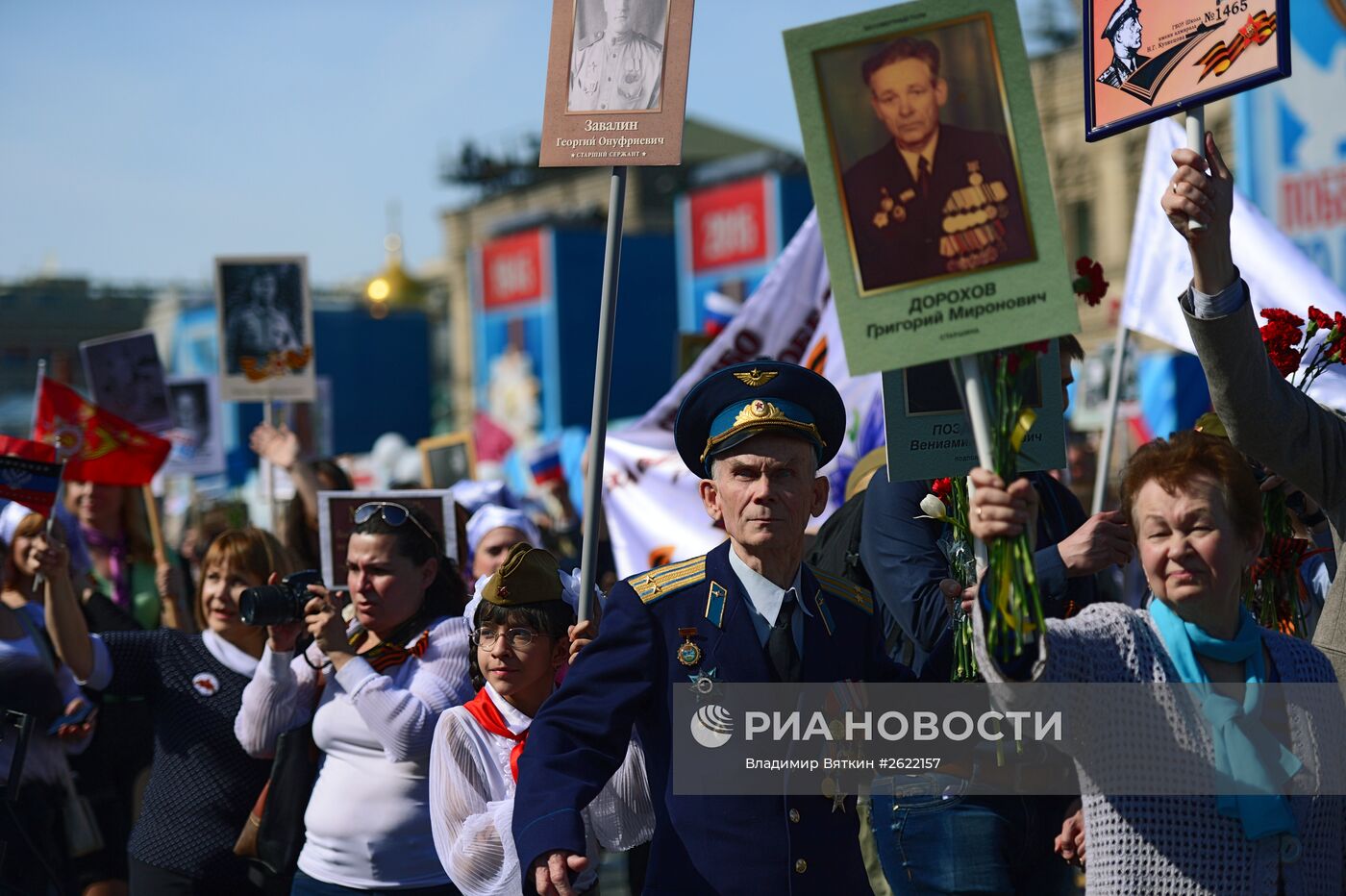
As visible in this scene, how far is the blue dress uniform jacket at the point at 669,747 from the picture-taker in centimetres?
315

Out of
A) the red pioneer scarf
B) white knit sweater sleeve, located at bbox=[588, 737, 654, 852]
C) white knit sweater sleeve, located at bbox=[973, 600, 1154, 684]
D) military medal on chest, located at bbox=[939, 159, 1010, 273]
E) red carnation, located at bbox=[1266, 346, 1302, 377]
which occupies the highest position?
military medal on chest, located at bbox=[939, 159, 1010, 273]

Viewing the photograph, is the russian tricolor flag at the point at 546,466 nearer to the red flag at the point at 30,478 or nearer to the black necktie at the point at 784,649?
the red flag at the point at 30,478

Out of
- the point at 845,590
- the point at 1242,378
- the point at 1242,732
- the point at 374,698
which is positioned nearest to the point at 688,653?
the point at 845,590

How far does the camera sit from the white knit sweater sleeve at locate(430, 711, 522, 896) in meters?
3.66

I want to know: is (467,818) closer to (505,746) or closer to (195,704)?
(505,746)

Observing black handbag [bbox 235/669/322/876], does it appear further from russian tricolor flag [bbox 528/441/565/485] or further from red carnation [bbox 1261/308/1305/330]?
russian tricolor flag [bbox 528/441/565/485]

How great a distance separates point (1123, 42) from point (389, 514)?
7.68 feet

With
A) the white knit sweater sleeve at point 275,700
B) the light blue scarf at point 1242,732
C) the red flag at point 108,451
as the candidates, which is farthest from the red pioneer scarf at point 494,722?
the red flag at point 108,451

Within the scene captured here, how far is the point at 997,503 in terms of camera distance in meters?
2.62

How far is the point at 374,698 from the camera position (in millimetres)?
4242

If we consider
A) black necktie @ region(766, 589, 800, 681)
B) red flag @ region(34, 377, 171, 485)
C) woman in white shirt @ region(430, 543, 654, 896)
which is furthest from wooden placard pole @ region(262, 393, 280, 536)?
black necktie @ region(766, 589, 800, 681)

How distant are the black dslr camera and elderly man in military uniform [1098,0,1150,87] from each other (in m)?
2.46

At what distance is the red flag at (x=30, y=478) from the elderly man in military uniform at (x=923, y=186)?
138 inches

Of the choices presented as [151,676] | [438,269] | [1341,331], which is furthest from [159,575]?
[438,269]
